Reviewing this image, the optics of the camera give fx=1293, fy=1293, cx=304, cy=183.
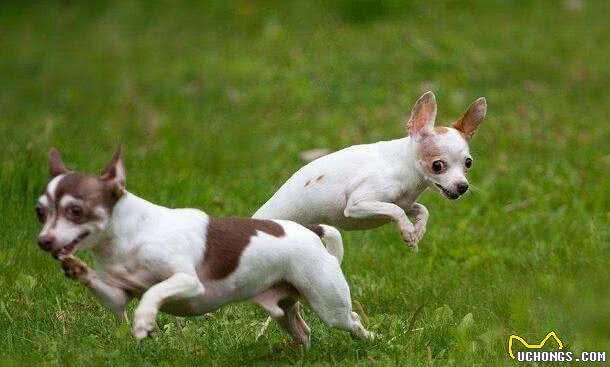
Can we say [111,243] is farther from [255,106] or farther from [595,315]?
[255,106]

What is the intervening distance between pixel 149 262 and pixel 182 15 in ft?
33.9

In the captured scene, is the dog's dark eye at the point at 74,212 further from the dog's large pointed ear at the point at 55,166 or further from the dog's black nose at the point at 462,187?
the dog's black nose at the point at 462,187

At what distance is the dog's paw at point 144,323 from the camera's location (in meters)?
4.89

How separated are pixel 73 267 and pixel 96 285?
16 cm

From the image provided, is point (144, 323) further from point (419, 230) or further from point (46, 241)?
point (419, 230)

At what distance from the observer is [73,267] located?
5.08m

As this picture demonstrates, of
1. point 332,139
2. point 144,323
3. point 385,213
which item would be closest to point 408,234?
point 385,213

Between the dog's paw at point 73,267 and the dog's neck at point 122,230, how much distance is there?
12 cm

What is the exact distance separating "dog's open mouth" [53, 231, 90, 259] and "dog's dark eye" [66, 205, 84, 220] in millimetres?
76

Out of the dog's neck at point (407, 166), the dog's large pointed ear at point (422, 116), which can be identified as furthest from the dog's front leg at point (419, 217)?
the dog's large pointed ear at point (422, 116)

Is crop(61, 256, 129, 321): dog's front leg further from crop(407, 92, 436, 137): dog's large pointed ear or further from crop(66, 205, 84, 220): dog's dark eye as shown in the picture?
crop(407, 92, 436, 137): dog's large pointed ear

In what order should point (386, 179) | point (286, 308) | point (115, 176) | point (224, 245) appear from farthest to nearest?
point (386, 179) → point (286, 308) → point (224, 245) → point (115, 176)

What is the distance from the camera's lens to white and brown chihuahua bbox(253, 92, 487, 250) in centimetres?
616

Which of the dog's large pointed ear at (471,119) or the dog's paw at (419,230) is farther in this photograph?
the dog's large pointed ear at (471,119)
